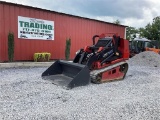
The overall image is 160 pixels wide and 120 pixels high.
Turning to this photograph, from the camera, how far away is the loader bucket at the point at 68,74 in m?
5.76

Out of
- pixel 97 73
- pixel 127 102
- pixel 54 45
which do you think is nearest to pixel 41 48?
pixel 54 45

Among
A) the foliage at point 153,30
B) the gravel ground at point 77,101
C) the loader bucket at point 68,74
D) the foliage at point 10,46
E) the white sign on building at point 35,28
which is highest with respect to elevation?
the foliage at point 153,30

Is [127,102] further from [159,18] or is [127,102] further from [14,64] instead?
[159,18]

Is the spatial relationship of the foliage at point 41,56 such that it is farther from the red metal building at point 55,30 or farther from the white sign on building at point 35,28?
the white sign on building at point 35,28

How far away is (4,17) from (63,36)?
390cm

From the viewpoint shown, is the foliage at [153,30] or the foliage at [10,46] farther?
the foliage at [153,30]

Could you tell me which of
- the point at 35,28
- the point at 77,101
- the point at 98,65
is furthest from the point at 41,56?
the point at 77,101

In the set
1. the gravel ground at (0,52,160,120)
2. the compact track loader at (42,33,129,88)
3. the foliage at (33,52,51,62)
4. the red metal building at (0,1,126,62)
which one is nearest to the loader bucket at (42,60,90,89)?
the compact track loader at (42,33,129,88)

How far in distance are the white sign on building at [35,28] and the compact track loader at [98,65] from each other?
4.59 metres

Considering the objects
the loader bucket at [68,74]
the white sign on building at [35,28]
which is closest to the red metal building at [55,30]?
the white sign on building at [35,28]

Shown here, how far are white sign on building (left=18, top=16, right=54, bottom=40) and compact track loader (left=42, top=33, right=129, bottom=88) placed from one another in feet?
15.1

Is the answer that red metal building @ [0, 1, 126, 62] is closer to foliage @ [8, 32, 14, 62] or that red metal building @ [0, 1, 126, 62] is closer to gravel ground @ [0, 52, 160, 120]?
foliage @ [8, 32, 14, 62]

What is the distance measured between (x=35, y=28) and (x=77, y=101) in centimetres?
763

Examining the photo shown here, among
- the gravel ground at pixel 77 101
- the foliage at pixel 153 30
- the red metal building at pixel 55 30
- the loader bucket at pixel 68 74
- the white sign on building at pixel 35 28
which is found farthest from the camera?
the foliage at pixel 153 30
